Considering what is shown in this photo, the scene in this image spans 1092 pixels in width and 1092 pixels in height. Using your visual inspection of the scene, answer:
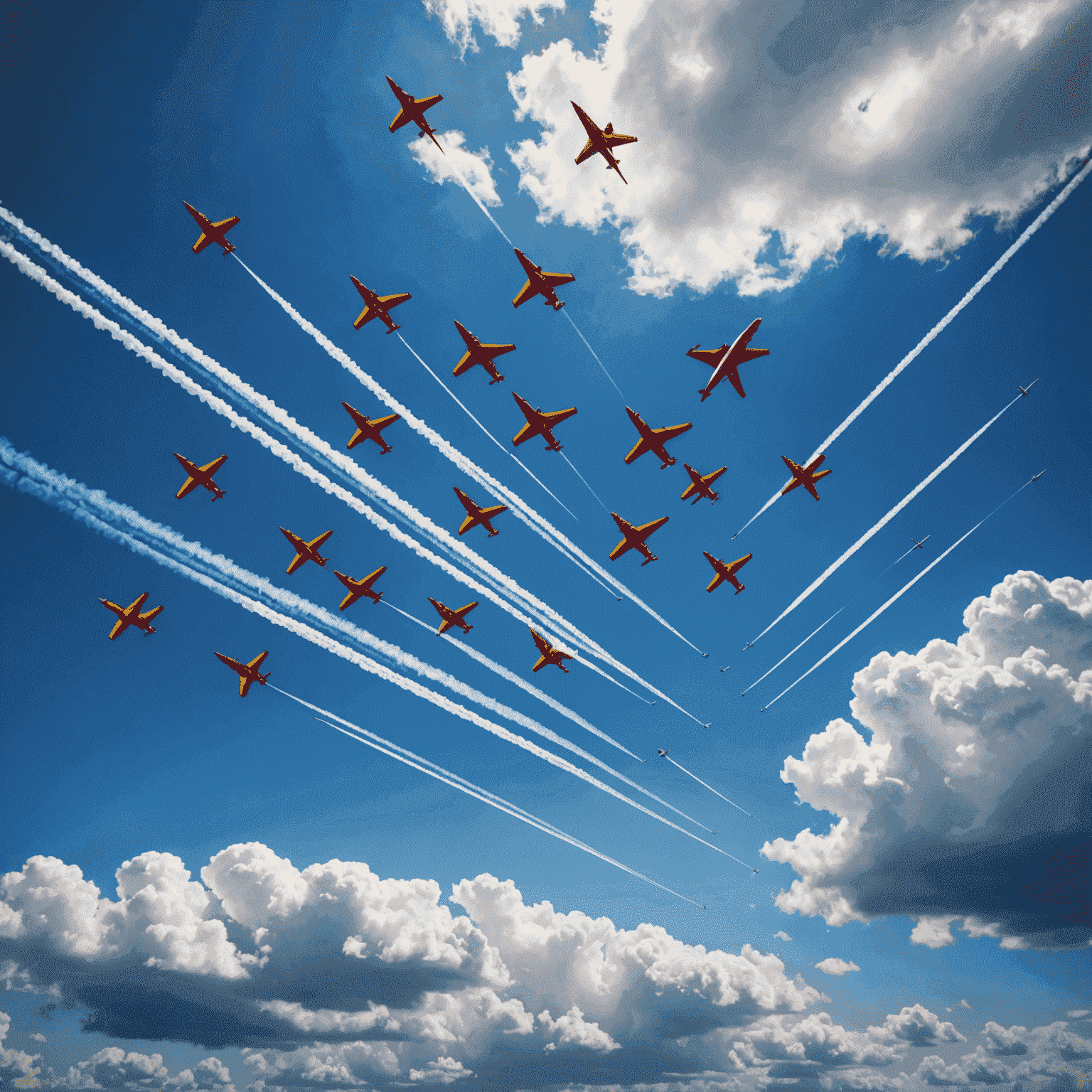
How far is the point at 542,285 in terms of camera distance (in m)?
58.0

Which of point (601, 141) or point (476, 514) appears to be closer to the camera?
point (601, 141)

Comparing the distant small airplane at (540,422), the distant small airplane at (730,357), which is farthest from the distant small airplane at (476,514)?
the distant small airplane at (730,357)

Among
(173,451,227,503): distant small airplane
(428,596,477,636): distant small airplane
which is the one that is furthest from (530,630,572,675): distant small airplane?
(173,451,227,503): distant small airplane

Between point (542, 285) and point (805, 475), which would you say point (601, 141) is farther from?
point (805, 475)

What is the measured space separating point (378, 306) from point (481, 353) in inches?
519

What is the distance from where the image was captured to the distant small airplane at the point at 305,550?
69.0m

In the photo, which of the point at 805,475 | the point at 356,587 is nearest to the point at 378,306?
the point at 356,587

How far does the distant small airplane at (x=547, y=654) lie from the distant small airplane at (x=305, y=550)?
→ 29.9 m

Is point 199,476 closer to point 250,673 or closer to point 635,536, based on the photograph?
point 250,673

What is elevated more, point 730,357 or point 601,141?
point 601,141

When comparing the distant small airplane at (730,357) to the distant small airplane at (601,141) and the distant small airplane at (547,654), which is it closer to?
the distant small airplane at (601,141)

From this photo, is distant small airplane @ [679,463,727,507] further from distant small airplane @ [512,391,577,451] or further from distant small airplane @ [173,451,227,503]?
distant small airplane @ [173,451,227,503]

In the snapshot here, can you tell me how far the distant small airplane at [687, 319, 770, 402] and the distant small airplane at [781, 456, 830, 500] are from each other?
13.4 meters

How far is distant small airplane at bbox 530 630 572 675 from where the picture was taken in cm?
7662
